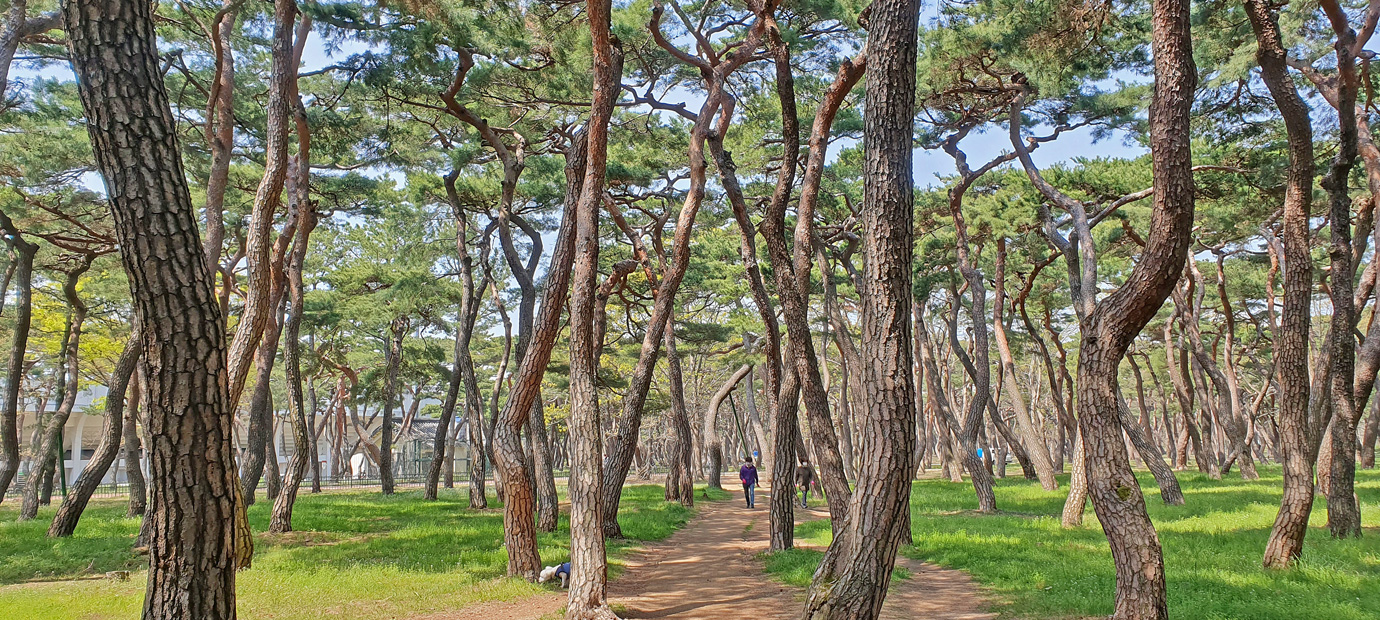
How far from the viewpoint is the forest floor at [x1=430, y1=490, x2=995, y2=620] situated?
615 centimetres

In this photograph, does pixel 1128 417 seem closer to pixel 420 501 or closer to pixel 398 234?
pixel 420 501

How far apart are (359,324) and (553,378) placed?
7.38 m

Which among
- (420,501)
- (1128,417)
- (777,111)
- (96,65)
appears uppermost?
(777,111)

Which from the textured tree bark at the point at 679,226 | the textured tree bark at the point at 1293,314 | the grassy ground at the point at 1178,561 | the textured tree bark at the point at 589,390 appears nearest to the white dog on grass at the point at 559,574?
the textured tree bark at the point at 589,390

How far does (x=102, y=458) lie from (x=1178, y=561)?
12097 mm

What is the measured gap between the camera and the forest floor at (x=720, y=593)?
6.15m

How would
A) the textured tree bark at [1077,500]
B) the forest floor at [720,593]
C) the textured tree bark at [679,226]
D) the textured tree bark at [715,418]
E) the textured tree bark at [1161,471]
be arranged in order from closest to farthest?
the forest floor at [720,593] < the textured tree bark at [679,226] < the textured tree bark at [1077,500] < the textured tree bark at [1161,471] < the textured tree bark at [715,418]

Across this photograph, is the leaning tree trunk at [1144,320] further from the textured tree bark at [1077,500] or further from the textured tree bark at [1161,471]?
the textured tree bark at [1161,471]

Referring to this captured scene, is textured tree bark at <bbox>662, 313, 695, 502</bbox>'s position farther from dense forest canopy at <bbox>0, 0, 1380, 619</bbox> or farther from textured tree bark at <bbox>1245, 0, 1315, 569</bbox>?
textured tree bark at <bbox>1245, 0, 1315, 569</bbox>

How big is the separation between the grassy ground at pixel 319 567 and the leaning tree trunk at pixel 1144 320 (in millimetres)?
4593

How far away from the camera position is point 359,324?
21.4 meters

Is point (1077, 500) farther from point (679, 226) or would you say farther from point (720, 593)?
point (679, 226)

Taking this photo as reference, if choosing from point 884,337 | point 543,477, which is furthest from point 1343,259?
point 543,477

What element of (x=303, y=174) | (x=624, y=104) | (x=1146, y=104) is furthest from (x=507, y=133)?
(x=1146, y=104)
